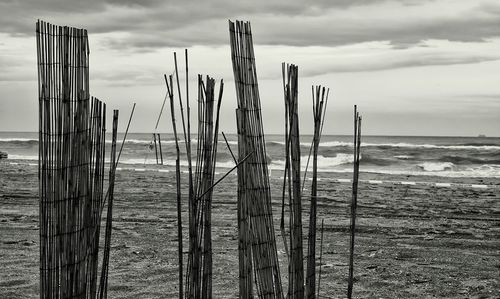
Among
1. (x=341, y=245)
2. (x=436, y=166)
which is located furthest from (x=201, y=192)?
(x=436, y=166)

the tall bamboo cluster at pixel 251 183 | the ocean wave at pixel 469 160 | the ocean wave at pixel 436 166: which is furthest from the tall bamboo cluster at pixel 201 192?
the ocean wave at pixel 469 160

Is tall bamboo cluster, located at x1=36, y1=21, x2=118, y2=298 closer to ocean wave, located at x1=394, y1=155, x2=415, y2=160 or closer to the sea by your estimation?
the sea

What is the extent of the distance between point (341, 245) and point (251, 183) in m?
4.11

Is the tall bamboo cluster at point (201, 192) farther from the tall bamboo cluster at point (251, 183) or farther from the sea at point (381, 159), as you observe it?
the sea at point (381, 159)

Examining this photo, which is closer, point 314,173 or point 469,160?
point 314,173

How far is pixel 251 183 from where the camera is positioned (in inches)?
118

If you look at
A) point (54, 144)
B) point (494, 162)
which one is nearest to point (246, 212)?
point (54, 144)

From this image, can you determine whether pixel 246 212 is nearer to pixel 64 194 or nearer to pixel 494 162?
pixel 64 194

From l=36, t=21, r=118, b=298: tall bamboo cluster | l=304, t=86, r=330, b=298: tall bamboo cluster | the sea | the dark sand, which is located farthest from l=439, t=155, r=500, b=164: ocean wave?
l=36, t=21, r=118, b=298: tall bamboo cluster

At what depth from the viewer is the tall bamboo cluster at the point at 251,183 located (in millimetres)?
2896

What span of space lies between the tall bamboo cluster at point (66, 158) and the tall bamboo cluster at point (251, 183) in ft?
2.15

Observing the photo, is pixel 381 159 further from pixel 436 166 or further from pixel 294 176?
pixel 294 176

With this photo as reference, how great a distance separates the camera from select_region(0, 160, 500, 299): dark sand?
5.17 metres

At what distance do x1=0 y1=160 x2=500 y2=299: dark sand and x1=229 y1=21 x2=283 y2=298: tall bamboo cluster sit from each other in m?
1.86
